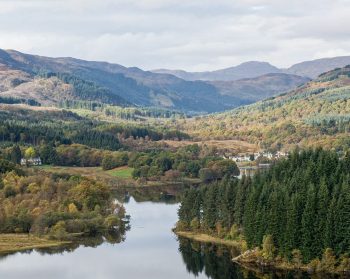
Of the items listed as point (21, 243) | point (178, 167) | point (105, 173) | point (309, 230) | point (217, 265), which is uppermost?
point (309, 230)

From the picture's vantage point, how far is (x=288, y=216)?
83312 mm

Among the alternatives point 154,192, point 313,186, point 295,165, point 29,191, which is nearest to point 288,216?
point 313,186

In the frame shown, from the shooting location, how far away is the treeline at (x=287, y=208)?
80.4 metres

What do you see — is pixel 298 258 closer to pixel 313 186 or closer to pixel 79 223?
pixel 313 186

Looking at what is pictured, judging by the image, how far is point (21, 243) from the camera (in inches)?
3834

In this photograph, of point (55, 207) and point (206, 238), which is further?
point (55, 207)

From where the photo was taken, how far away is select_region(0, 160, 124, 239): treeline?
105125 millimetres

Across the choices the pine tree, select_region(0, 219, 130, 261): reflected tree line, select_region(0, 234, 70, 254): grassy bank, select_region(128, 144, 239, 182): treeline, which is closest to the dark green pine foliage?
select_region(128, 144, 239, 182): treeline

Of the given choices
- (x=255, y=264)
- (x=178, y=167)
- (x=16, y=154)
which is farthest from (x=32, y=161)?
(x=255, y=264)

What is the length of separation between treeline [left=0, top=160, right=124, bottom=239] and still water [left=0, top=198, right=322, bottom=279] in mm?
6440

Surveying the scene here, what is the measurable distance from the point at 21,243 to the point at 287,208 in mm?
35394

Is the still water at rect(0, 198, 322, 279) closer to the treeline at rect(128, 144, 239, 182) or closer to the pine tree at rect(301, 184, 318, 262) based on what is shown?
the pine tree at rect(301, 184, 318, 262)

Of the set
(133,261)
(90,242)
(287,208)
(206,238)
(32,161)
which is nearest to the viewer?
(287,208)

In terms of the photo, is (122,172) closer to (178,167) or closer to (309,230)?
(178,167)
